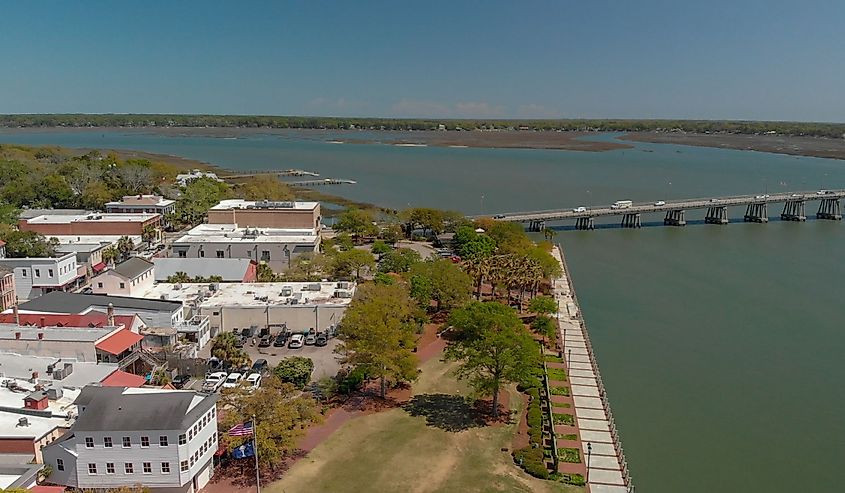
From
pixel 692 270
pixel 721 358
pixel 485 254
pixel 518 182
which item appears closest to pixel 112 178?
pixel 485 254

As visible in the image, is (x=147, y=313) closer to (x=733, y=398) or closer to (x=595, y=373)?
(x=595, y=373)

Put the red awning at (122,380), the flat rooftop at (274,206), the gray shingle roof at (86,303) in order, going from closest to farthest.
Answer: the red awning at (122,380), the gray shingle roof at (86,303), the flat rooftop at (274,206)

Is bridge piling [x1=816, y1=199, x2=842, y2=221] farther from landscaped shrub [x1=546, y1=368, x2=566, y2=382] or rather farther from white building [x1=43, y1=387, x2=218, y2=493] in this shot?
white building [x1=43, y1=387, x2=218, y2=493]

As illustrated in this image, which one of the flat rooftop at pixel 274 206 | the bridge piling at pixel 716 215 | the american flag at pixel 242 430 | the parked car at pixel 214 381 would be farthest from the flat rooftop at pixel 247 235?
the bridge piling at pixel 716 215

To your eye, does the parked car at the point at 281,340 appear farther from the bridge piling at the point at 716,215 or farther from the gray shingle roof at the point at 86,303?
the bridge piling at the point at 716,215

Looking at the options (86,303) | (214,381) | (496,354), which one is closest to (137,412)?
(214,381)

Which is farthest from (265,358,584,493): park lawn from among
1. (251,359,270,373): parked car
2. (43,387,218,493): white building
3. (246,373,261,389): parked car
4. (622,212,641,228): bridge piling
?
(622,212,641,228): bridge piling
